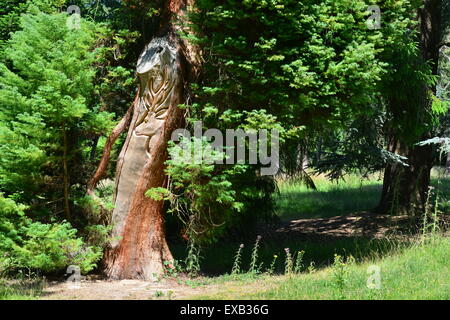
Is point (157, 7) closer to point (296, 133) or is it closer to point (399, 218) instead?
point (296, 133)

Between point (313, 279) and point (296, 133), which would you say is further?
point (296, 133)

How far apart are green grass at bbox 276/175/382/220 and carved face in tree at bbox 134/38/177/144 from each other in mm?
7689

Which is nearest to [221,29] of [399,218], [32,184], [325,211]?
[32,184]

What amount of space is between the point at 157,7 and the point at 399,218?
866 cm

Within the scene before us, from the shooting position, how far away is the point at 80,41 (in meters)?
9.27

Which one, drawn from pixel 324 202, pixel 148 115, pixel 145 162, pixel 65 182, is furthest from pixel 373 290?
pixel 324 202

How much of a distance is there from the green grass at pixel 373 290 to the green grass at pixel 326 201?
23.7 feet

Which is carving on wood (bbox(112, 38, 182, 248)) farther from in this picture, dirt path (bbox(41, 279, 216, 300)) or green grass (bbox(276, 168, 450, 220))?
green grass (bbox(276, 168, 450, 220))

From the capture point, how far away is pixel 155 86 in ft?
31.3

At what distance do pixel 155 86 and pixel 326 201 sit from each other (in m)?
11.5

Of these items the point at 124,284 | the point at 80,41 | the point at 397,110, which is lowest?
the point at 124,284

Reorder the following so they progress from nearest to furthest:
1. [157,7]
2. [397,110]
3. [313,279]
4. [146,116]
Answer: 1. [313,279]
2. [146,116]
3. [157,7]
4. [397,110]

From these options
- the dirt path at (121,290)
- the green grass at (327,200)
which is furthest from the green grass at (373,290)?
Answer: the green grass at (327,200)

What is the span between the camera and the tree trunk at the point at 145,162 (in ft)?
31.3
